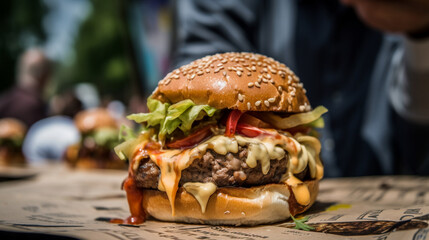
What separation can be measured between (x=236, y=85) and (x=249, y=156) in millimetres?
380

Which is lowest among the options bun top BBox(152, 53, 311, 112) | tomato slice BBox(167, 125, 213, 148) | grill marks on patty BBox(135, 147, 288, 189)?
grill marks on patty BBox(135, 147, 288, 189)

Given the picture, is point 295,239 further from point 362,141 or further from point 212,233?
point 362,141

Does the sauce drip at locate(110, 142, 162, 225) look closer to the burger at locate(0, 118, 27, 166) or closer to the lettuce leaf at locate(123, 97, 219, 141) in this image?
the lettuce leaf at locate(123, 97, 219, 141)

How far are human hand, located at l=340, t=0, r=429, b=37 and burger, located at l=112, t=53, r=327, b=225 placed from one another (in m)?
1.37

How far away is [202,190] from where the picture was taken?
1.84 meters

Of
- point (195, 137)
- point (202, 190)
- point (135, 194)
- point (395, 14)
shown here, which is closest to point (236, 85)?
point (195, 137)

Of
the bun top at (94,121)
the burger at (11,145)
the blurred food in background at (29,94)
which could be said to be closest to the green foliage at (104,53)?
the blurred food in background at (29,94)

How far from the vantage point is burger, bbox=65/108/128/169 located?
18.1 feet

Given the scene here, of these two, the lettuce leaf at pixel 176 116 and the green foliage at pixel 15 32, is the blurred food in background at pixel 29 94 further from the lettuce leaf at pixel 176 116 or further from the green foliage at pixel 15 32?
the green foliage at pixel 15 32

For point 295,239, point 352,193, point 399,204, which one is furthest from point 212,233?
point 352,193

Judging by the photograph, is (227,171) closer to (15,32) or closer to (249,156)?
(249,156)

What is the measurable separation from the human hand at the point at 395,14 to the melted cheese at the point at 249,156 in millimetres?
1644

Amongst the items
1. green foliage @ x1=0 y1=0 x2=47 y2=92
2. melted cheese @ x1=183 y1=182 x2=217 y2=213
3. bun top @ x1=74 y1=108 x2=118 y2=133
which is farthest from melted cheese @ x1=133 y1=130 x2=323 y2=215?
green foliage @ x1=0 y1=0 x2=47 y2=92

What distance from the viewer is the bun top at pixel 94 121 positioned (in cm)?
590
